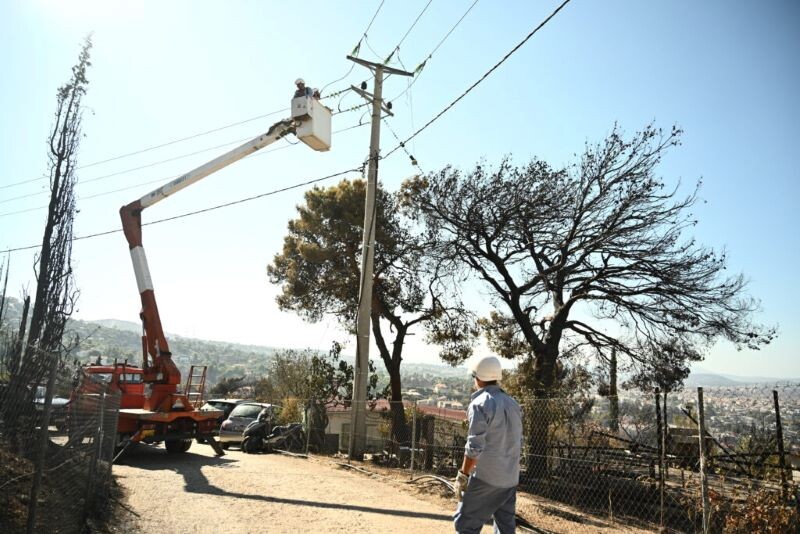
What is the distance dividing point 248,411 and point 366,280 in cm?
640

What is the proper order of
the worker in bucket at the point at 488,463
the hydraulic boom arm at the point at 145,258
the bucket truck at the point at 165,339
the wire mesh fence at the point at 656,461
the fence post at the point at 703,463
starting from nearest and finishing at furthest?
1. the worker in bucket at the point at 488,463
2. the fence post at the point at 703,463
3. the wire mesh fence at the point at 656,461
4. the bucket truck at the point at 165,339
5. the hydraulic boom arm at the point at 145,258

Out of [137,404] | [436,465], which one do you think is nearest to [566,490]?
[436,465]

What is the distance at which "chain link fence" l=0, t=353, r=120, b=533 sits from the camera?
4.08 metres

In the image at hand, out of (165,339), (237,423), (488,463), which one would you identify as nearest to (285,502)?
(488,463)

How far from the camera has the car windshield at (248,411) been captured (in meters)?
16.3

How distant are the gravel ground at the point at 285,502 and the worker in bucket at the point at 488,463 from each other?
2.77 m

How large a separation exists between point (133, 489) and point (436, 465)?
6.53 meters

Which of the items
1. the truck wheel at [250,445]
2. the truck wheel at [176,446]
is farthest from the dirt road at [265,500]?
the truck wheel at [250,445]

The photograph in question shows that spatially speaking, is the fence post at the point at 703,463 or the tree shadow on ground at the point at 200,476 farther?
the tree shadow on ground at the point at 200,476

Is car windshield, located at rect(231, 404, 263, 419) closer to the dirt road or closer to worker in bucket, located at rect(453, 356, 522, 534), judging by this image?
the dirt road

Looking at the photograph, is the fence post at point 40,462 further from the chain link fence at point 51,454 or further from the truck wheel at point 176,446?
the truck wheel at point 176,446

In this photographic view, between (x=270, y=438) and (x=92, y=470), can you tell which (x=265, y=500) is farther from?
(x=270, y=438)

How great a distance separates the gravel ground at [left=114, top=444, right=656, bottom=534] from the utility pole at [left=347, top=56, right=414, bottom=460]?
180cm

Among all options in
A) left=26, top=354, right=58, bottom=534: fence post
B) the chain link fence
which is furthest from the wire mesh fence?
left=26, top=354, right=58, bottom=534: fence post
